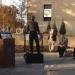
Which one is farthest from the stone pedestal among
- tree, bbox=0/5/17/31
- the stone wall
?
tree, bbox=0/5/17/31

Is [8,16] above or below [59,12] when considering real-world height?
below

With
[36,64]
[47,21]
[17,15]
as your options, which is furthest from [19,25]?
[36,64]

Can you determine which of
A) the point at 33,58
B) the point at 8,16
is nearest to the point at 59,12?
the point at 8,16

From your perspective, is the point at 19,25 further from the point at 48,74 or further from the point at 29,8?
the point at 48,74

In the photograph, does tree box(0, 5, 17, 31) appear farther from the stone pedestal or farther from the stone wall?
the stone pedestal

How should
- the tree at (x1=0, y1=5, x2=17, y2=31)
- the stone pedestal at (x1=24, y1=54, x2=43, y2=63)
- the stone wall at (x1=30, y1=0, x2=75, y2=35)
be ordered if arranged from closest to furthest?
the stone pedestal at (x1=24, y1=54, x2=43, y2=63) → the stone wall at (x1=30, y1=0, x2=75, y2=35) → the tree at (x1=0, y1=5, x2=17, y2=31)

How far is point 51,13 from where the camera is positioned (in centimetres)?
4472

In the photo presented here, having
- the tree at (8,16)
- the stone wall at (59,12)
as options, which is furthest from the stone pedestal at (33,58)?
the tree at (8,16)

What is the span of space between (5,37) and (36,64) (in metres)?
2.07

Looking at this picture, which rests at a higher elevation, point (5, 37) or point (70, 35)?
point (5, 37)

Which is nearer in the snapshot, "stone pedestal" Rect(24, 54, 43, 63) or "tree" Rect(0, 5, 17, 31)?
"stone pedestal" Rect(24, 54, 43, 63)

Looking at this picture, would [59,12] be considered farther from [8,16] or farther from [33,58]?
[33,58]

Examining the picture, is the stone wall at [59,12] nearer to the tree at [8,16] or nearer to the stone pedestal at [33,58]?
the tree at [8,16]

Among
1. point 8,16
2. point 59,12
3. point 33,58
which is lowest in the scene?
point 8,16
